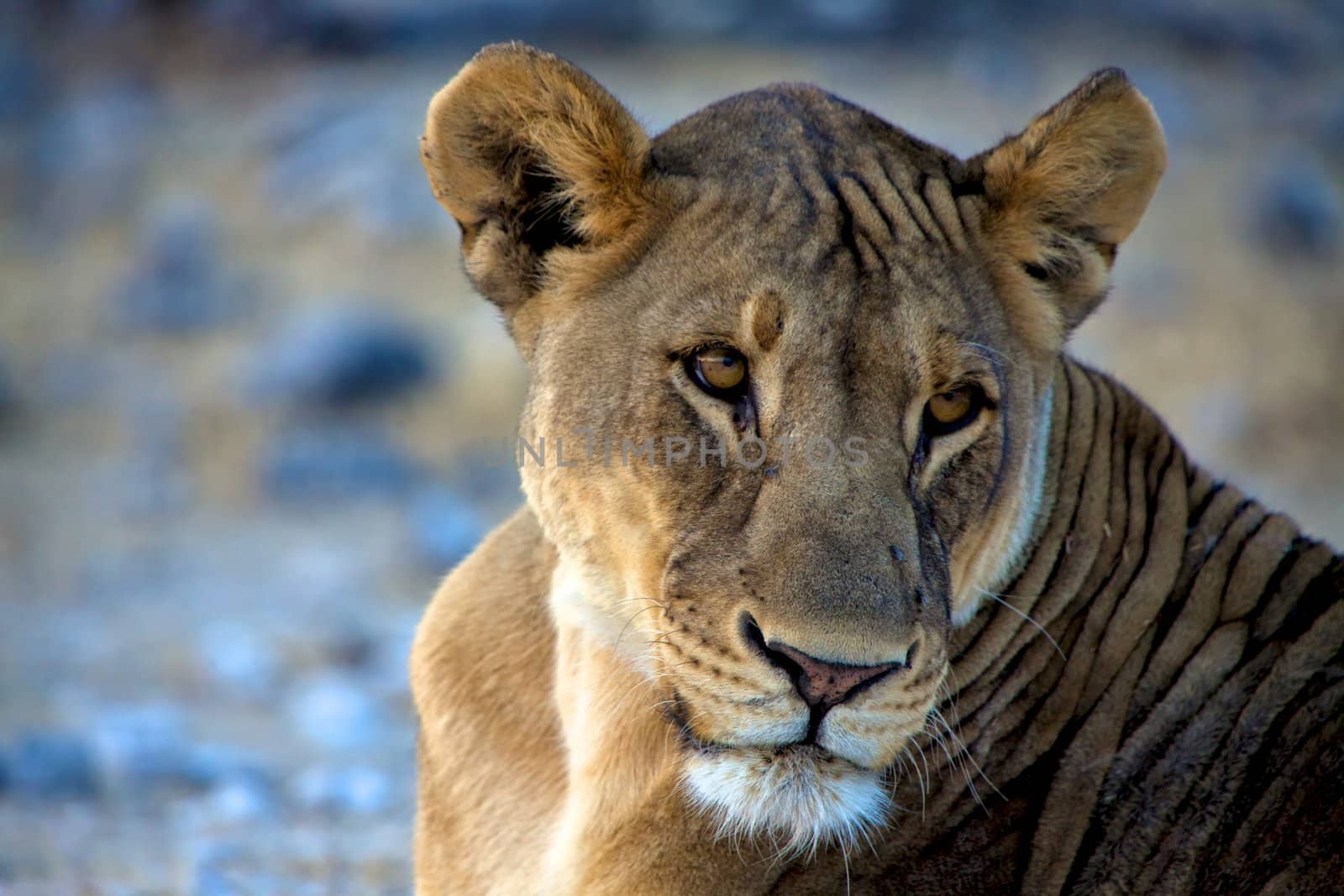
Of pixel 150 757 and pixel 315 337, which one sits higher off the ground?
pixel 315 337

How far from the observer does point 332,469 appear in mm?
11594

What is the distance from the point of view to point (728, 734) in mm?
2818

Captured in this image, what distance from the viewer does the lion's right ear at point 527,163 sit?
10.5 ft

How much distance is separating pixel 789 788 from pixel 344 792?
4.21 metres

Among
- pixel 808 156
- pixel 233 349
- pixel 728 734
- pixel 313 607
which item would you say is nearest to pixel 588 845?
pixel 728 734

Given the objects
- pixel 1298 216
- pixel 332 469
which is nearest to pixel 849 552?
pixel 332 469

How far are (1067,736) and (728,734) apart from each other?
857 mm

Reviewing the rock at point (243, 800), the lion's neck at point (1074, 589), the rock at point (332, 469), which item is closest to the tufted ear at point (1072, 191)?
the lion's neck at point (1074, 589)

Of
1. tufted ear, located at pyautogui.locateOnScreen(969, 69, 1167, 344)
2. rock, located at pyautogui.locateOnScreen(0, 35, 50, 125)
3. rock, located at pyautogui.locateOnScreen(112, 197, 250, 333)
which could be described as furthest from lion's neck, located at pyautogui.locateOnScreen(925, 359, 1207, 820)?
rock, located at pyautogui.locateOnScreen(0, 35, 50, 125)

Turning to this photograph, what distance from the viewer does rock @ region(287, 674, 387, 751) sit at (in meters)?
7.73

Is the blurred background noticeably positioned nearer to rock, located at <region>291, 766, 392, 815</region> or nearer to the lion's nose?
rock, located at <region>291, 766, 392, 815</region>

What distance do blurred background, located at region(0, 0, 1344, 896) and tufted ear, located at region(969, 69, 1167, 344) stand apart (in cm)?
→ 307

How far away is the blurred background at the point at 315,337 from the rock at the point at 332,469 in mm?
26

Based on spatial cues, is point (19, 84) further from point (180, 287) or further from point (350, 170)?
point (350, 170)
